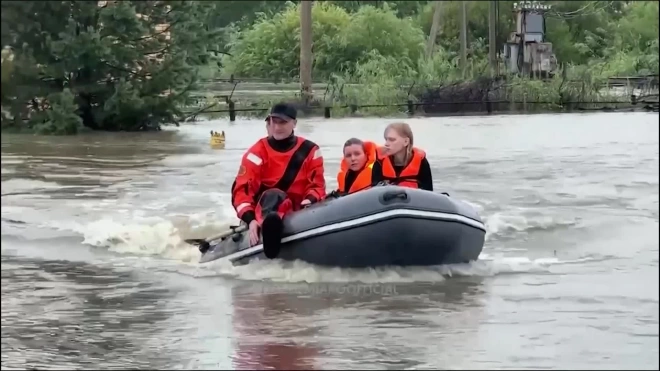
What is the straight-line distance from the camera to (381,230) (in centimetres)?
947

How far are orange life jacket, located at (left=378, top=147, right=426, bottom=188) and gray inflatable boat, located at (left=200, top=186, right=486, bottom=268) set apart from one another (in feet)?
1.36

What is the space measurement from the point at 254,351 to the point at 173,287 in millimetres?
2671

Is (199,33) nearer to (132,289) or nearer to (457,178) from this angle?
(457,178)

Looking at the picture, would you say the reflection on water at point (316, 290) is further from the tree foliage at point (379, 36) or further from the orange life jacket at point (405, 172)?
the tree foliage at point (379, 36)

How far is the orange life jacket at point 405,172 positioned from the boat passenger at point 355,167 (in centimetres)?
16

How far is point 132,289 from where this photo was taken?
9.66 metres

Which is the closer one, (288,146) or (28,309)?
(28,309)

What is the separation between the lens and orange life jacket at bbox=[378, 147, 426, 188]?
10.1m

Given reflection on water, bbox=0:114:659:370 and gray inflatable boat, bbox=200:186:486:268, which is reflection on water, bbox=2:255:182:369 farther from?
gray inflatable boat, bbox=200:186:486:268

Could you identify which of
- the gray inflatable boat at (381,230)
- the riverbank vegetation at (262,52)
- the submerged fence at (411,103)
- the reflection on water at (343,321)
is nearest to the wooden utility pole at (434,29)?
the riverbank vegetation at (262,52)

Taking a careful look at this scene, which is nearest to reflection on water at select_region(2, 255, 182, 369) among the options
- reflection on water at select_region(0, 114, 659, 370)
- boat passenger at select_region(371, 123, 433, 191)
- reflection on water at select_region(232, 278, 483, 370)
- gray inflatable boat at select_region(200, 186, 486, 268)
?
reflection on water at select_region(0, 114, 659, 370)

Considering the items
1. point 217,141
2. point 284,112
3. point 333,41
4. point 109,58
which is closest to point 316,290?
point 284,112

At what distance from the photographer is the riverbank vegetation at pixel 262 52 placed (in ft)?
15.4

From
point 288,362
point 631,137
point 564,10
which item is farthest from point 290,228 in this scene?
point 564,10
